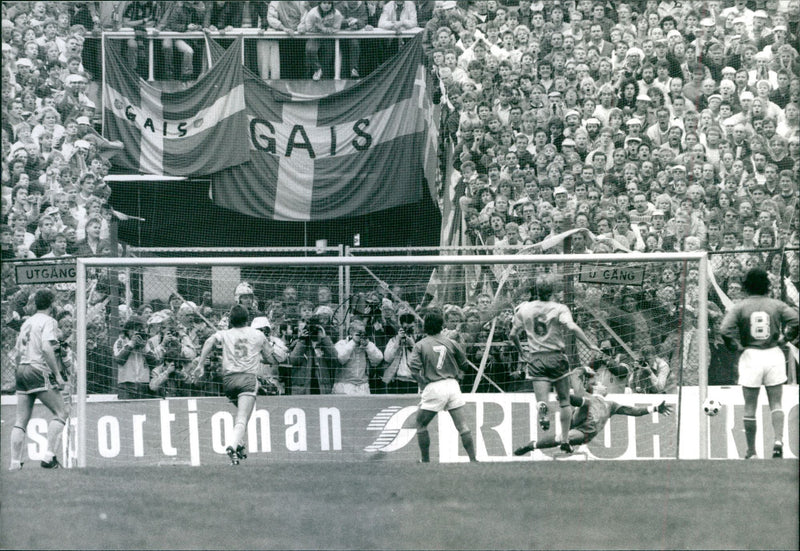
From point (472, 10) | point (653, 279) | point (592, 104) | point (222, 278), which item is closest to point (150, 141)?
point (222, 278)

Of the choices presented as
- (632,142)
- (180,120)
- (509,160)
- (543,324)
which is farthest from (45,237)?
(632,142)

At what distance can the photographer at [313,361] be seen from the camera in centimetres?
1192

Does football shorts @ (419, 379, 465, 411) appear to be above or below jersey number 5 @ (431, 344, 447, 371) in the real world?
below

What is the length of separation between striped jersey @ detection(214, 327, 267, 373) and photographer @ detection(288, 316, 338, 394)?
88 cm

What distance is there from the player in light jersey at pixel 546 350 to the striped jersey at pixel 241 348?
2489 millimetres

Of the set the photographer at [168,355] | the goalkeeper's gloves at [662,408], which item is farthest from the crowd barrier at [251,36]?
the goalkeeper's gloves at [662,408]

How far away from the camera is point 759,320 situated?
10.1 metres

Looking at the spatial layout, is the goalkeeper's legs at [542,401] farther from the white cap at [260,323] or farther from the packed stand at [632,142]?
the white cap at [260,323]

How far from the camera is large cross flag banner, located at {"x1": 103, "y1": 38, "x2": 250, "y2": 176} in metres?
14.9

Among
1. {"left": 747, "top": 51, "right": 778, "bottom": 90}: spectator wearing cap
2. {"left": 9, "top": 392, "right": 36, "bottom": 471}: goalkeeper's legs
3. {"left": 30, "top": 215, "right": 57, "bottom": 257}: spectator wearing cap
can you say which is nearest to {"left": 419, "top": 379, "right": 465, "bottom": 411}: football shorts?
{"left": 9, "top": 392, "right": 36, "bottom": 471}: goalkeeper's legs

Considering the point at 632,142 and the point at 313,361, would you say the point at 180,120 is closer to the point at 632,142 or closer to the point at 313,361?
the point at 313,361

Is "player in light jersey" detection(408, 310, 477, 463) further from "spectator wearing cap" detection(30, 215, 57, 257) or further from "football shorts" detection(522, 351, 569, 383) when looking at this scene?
"spectator wearing cap" detection(30, 215, 57, 257)

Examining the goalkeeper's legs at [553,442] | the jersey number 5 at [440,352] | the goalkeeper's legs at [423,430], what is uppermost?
the jersey number 5 at [440,352]

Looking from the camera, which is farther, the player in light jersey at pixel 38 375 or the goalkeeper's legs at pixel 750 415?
the player in light jersey at pixel 38 375
